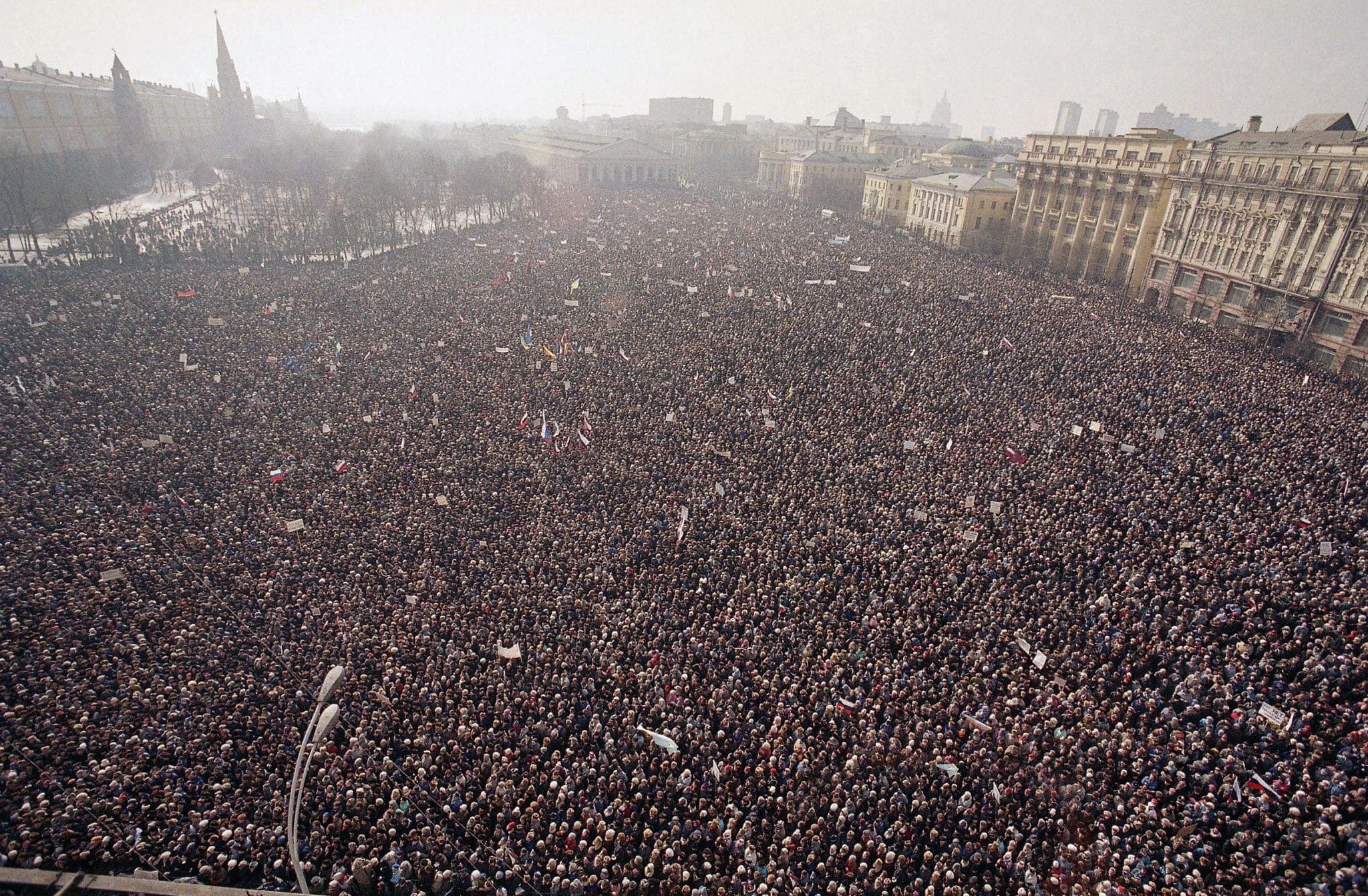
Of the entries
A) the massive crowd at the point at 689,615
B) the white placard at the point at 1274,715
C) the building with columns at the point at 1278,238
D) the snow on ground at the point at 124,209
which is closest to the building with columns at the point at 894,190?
the building with columns at the point at 1278,238

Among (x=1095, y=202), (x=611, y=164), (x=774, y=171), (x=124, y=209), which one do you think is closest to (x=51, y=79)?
(x=124, y=209)

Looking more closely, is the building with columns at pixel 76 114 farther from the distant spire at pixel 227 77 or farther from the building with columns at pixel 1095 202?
the building with columns at pixel 1095 202

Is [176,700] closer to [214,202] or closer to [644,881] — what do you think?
[644,881]

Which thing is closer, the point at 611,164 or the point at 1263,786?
the point at 1263,786

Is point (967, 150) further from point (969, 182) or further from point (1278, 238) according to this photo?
point (1278, 238)

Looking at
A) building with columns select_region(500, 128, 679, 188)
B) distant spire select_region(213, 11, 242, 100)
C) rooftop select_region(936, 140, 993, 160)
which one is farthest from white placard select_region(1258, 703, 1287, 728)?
distant spire select_region(213, 11, 242, 100)
